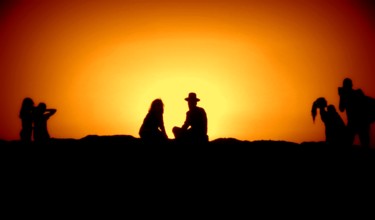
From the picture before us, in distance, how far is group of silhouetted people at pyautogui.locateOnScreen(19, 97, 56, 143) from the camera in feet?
36.4

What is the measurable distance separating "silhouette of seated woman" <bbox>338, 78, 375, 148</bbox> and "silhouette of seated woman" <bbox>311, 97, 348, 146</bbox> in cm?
19

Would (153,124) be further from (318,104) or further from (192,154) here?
(318,104)

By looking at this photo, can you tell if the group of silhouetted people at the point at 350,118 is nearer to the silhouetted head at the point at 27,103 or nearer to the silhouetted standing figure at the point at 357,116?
the silhouetted standing figure at the point at 357,116

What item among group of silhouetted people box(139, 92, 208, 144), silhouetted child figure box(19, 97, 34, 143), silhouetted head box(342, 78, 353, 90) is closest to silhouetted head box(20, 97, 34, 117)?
silhouetted child figure box(19, 97, 34, 143)

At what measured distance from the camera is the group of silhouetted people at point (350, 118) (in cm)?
901

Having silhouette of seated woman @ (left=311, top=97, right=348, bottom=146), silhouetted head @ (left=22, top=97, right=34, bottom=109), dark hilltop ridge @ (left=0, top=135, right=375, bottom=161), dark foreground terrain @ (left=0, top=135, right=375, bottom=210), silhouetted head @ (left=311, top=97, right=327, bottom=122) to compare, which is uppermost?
silhouetted head @ (left=22, top=97, right=34, bottom=109)

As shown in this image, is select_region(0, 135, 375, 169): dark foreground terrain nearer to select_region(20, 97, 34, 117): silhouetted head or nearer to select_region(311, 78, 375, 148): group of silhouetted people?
select_region(311, 78, 375, 148): group of silhouetted people

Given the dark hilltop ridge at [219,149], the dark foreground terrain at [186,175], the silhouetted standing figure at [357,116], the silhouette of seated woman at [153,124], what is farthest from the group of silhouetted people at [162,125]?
the silhouetted standing figure at [357,116]

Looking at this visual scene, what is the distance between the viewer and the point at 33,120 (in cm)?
1131

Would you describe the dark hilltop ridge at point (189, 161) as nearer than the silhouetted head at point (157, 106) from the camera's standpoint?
Yes

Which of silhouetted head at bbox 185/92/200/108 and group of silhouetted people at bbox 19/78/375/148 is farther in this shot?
silhouetted head at bbox 185/92/200/108

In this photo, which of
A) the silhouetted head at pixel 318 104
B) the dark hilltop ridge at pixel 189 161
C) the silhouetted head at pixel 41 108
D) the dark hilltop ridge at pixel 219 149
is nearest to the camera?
the dark hilltop ridge at pixel 189 161

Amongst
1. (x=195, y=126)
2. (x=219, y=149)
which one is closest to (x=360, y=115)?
(x=219, y=149)

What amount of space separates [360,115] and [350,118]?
0.26 meters
